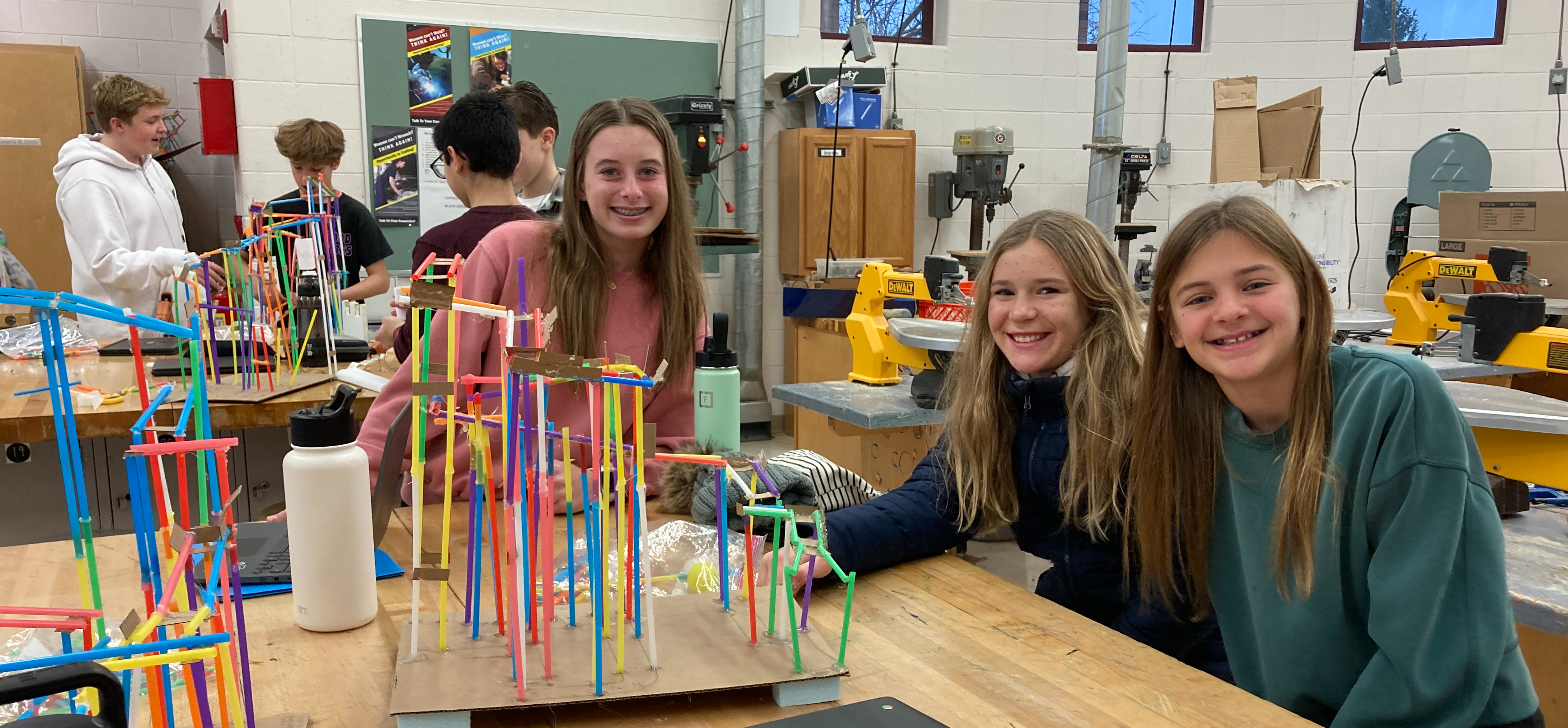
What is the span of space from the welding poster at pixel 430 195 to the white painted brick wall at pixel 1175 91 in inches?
43.6

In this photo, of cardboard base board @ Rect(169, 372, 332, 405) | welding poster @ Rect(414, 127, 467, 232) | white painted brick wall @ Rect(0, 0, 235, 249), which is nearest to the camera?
cardboard base board @ Rect(169, 372, 332, 405)

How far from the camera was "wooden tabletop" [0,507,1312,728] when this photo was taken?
84cm

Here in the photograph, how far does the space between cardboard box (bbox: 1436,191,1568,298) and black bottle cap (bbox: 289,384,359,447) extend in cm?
431

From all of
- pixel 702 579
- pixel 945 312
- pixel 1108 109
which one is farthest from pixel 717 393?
pixel 1108 109

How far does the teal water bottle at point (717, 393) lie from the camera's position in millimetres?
1361

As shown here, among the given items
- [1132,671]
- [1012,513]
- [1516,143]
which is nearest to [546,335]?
[1132,671]

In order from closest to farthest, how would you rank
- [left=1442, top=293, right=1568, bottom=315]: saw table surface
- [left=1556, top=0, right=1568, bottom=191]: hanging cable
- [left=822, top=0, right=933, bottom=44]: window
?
[left=1442, top=293, right=1568, bottom=315]: saw table surface < [left=1556, top=0, right=1568, bottom=191]: hanging cable < [left=822, top=0, right=933, bottom=44]: window

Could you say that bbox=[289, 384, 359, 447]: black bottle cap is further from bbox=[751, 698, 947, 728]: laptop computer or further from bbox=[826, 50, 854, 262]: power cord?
bbox=[826, 50, 854, 262]: power cord

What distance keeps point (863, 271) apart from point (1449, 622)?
6.58 ft

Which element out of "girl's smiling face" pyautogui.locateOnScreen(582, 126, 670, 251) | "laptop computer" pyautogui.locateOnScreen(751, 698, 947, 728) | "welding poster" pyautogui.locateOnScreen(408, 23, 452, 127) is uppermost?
"welding poster" pyautogui.locateOnScreen(408, 23, 452, 127)

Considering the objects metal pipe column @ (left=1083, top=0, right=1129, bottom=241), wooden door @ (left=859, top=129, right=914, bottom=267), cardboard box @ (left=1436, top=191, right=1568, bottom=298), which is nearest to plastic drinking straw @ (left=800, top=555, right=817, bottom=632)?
metal pipe column @ (left=1083, top=0, right=1129, bottom=241)

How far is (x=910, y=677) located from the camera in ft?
3.01

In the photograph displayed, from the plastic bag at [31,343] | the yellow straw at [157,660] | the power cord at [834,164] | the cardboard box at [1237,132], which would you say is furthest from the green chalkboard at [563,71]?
the yellow straw at [157,660]

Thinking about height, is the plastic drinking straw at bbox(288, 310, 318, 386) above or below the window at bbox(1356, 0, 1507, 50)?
below
